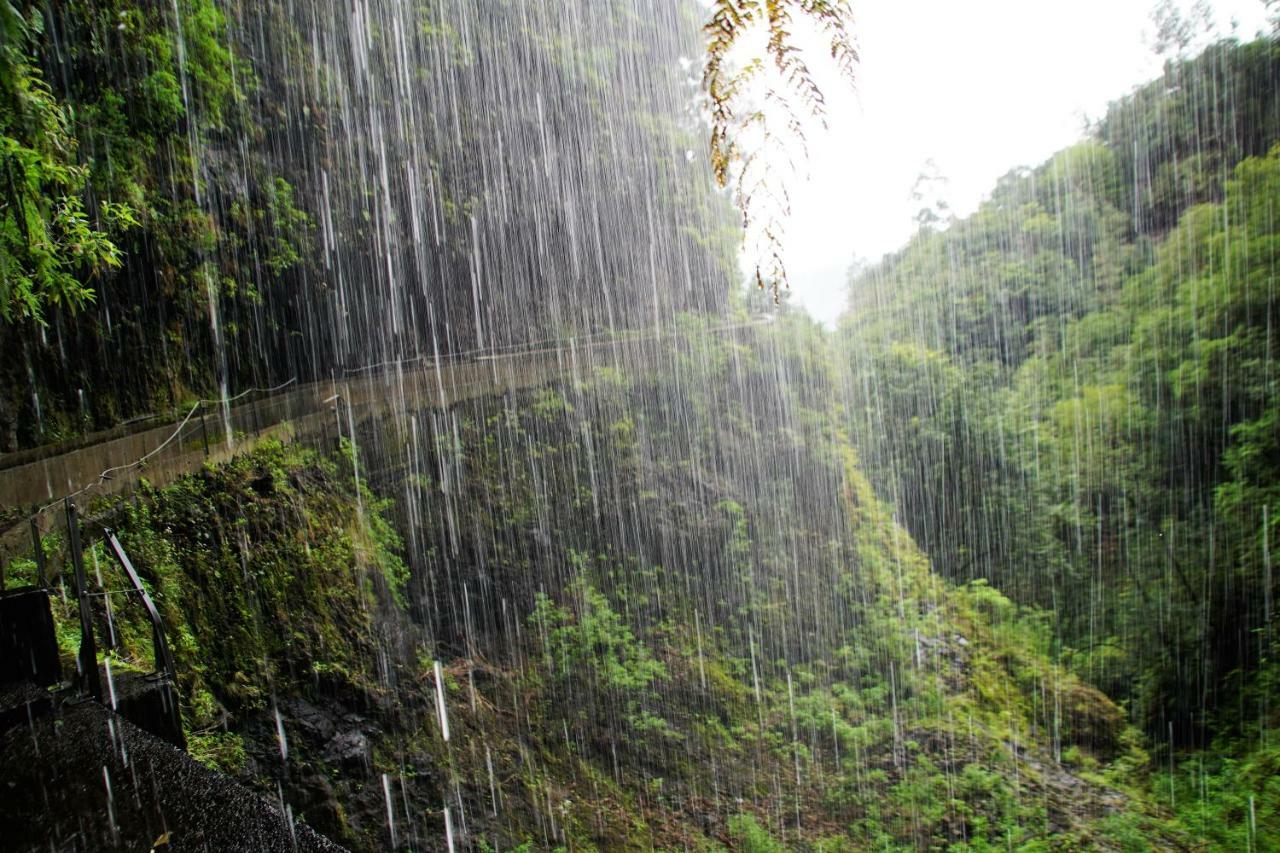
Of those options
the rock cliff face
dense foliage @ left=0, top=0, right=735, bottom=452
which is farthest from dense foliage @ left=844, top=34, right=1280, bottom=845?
dense foliage @ left=0, top=0, right=735, bottom=452

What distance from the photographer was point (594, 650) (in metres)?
8.58

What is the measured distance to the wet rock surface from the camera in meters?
1.33

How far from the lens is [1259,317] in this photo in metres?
11.9

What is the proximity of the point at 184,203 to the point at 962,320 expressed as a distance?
1022 inches

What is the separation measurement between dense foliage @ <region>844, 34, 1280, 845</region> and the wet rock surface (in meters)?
14.5

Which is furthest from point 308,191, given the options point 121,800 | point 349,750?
point 121,800

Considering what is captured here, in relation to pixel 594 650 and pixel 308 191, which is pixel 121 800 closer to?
pixel 594 650

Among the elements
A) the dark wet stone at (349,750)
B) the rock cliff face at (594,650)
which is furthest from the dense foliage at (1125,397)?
the dark wet stone at (349,750)

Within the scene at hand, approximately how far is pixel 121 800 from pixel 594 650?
736 centimetres

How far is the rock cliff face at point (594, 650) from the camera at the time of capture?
5016 mm

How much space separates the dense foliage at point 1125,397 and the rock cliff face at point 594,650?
6.16 feet

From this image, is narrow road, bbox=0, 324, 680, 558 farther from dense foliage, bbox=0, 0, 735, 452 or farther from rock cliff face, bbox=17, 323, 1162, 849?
dense foliage, bbox=0, 0, 735, 452

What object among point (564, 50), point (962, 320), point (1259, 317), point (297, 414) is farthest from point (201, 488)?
point (962, 320)

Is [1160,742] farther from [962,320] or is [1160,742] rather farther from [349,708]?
[962,320]
